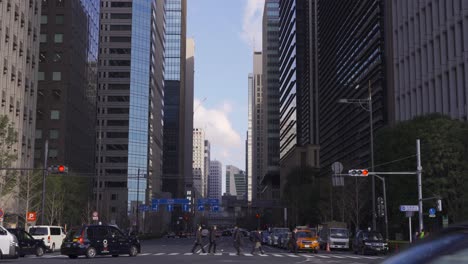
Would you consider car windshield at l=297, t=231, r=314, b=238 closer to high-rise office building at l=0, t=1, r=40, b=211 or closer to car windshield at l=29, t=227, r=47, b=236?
car windshield at l=29, t=227, r=47, b=236

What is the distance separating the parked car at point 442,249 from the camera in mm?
3664

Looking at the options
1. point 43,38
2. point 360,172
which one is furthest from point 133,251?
point 43,38

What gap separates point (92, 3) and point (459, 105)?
81962 mm

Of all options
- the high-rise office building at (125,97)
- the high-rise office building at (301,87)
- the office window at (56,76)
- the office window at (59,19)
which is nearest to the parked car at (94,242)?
the office window at (56,76)

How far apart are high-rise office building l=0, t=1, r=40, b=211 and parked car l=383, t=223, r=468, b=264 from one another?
60128 mm

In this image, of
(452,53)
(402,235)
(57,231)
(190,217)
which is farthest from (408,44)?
(190,217)

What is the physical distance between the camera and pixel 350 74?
111 m

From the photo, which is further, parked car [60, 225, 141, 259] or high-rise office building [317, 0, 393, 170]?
high-rise office building [317, 0, 393, 170]

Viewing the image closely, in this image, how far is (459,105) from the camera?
54.1 meters

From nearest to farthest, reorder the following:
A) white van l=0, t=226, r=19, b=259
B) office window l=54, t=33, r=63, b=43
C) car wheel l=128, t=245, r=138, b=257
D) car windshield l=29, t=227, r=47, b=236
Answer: white van l=0, t=226, r=19, b=259
car wheel l=128, t=245, r=138, b=257
car windshield l=29, t=227, r=47, b=236
office window l=54, t=33, r=63, b=43

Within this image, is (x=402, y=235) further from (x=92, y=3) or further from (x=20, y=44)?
(x=92, y=3)

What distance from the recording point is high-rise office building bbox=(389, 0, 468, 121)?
5419 centimetres

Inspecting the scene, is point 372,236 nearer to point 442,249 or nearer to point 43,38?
point 442,249

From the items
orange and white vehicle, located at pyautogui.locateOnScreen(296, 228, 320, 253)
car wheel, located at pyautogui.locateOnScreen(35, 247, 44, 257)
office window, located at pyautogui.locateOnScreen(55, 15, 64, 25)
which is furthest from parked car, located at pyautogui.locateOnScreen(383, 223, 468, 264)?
office window, located at pyautogui.locateOnScreen(55, 15, 64, 25)
